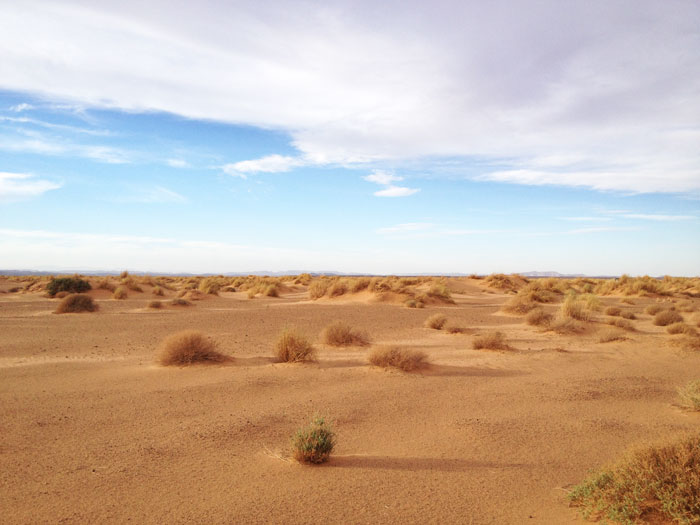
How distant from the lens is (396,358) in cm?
1166

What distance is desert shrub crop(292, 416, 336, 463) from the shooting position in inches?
231

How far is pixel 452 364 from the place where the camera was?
12.6m

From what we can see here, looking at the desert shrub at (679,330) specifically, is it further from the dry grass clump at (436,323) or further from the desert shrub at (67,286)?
the desert shrub at (67,286)

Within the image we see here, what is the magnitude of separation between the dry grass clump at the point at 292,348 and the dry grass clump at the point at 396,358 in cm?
162

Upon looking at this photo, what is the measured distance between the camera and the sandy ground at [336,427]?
496cm

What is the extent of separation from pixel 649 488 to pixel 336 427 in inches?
173

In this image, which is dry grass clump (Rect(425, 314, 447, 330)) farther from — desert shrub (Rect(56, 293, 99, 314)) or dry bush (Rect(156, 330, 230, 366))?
desert shrub (Rect(56, 293, 99, 314))

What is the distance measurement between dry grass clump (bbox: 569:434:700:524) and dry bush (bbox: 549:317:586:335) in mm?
14053

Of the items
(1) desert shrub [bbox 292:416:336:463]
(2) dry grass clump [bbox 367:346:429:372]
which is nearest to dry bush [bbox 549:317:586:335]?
(2) dry grass clump [bbox 367:346:429:372]

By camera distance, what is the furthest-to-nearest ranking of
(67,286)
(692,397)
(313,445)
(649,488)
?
(67,286) → (692,397) → (313,445) → (649,488)

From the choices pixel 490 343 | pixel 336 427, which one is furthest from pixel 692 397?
pixel 336 427

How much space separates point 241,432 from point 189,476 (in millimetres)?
1621

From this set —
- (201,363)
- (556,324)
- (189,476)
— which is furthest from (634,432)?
(556,324)

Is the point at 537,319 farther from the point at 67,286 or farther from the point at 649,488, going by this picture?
the point at 67,286
